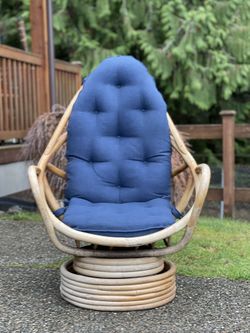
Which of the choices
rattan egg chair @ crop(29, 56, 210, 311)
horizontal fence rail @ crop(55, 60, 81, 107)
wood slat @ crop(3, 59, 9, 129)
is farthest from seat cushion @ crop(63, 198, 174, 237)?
horizontal fence rail @ crop(55, 60, 81, 107)

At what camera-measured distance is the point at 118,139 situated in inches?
144

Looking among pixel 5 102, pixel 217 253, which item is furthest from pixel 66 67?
pixel 217 253

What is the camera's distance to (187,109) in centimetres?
868

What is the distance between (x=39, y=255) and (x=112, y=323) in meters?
1.44

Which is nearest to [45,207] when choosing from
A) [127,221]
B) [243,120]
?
[127,221]

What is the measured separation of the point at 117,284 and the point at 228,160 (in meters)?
3.55

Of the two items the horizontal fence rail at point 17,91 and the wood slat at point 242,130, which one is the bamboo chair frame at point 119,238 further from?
the wood slat at point 242,130

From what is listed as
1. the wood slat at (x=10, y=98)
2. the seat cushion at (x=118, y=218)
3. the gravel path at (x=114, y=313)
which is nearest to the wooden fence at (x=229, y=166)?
the wood slat at (x=10, y=98)

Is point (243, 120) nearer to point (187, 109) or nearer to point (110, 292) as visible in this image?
point (187, 109)

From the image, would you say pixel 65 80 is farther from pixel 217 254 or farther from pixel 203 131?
pixel 217 254

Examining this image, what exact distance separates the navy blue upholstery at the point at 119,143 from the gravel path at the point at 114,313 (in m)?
0.52

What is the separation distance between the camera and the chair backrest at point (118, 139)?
3486 mm

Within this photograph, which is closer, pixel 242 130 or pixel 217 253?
pixel 217 253

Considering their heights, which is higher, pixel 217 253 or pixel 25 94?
pixel 25 94
